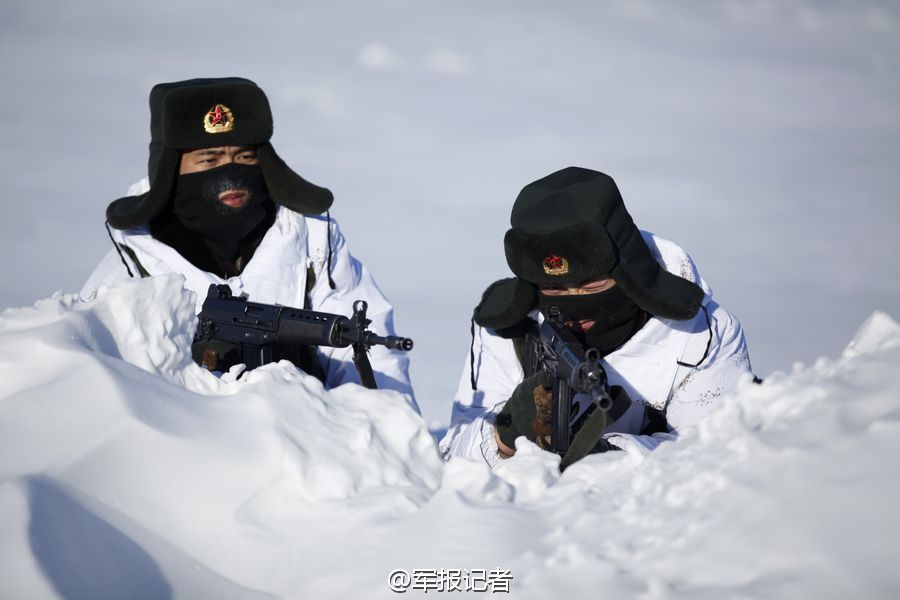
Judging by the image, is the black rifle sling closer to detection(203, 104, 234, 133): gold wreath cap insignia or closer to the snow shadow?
detection(203, 104, 234, 133): gold wreath cap insignia

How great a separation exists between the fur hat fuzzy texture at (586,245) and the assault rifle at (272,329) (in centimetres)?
59

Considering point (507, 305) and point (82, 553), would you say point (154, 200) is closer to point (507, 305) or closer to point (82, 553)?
point (507, 305)

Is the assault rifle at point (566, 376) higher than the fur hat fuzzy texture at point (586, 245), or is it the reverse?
the fur hat fuzzy texture at point (586, 245)

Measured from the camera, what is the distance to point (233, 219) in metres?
4.25

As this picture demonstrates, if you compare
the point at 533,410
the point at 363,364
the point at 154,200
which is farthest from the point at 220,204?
the point at 533,410

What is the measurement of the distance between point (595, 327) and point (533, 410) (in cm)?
42

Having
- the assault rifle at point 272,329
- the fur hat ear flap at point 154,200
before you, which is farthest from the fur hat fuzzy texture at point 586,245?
the fur hat ear flap at point 154,200

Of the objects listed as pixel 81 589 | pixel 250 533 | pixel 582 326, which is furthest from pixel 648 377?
pixel 81 589

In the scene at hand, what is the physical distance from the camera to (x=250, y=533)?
7.58 ft

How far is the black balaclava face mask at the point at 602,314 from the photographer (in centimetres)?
377

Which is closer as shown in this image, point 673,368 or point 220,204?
point 673,368

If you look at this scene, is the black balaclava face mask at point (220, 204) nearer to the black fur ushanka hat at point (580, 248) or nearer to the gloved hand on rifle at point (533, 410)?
the black fur ushanka hat at point (580, 248)

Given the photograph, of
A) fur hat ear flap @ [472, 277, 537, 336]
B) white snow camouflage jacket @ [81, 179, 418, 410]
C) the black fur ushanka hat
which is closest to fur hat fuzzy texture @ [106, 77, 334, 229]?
white snow camouflage jacket @ [81, 179, 418, 410]

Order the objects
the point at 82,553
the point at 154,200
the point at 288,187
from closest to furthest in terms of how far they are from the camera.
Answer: the point at 82,553, the point at 154,200, the point at 288,187
